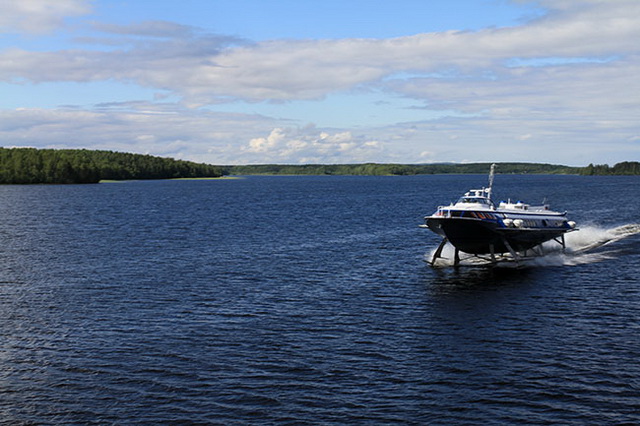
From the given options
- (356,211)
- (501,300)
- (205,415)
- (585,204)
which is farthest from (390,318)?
(585,204)

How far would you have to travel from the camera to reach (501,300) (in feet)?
169

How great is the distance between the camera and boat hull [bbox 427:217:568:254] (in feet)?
218

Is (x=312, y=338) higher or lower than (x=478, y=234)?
lower

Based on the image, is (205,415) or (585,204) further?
(585,204)

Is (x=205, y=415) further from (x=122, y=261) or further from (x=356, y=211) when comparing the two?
(x=356, y=211)

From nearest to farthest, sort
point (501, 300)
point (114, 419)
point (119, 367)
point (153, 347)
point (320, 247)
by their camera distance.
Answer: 1. point (114, 419)
2. point (119, 367)
3. point (153, 347)
4. point (501, 300)
5. point (320, 247)

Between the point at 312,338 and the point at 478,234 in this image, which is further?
the point at 478,234

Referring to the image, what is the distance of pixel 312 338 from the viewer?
129 ft

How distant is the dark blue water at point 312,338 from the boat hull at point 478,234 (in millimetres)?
3463

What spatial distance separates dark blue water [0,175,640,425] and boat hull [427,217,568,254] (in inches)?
136

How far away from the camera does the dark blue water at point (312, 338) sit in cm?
2884

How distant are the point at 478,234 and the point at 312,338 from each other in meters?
34.2

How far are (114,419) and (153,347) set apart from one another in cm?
998

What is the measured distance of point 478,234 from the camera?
6756 cm
